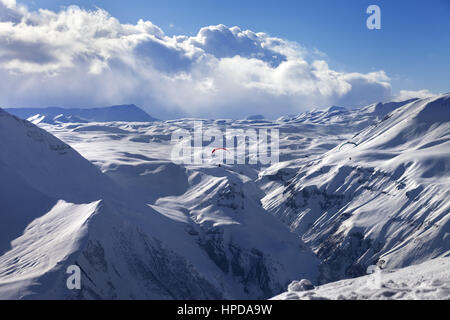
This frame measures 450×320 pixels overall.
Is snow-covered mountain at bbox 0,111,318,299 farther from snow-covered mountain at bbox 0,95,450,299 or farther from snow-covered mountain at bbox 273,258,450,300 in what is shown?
snow-covered mountain at bbox 273,258,450,300

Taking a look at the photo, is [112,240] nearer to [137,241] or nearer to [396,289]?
[137,241]

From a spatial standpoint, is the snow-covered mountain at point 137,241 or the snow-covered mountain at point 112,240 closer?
the snow-covered mountain at point 112,240

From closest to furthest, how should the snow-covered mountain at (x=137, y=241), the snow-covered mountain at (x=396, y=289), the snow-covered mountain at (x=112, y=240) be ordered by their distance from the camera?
the snow-covered mountain at (x=396, y=289) < the snow-covered mountain at (x=112, y=240) < the snow-covered mountain at (x=137, y=241)

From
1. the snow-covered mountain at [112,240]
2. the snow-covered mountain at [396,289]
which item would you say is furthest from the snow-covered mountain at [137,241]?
the snow-covered mountain at [396,289]

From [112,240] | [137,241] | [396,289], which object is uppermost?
[396,289]

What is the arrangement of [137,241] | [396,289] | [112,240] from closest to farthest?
[396,289]
[112,240]
[137,241]

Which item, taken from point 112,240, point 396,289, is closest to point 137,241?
point 112,240

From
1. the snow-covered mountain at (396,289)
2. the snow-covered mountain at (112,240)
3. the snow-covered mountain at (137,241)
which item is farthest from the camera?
the snow-covered mountain at (137,241)

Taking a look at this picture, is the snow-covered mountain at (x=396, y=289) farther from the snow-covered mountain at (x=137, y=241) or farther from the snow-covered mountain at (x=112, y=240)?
the snow-covered mountain at (x=112, y=240)

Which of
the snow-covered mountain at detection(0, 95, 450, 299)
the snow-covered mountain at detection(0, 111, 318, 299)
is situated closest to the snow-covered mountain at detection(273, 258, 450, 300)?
the snow-covered mountain at detection(0, 95, 450, 299)
